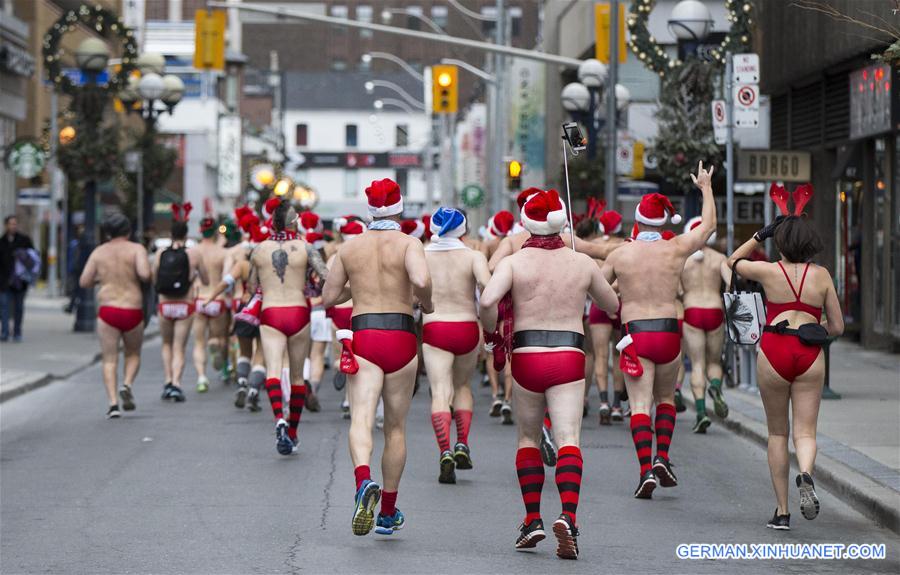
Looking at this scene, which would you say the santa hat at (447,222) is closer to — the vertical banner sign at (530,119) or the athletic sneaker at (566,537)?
the athletic sneaker at (566,537)

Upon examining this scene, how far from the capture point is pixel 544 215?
29.9ft

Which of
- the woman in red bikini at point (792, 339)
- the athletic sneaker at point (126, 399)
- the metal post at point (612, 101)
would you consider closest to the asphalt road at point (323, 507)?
the woman in red bikini at point (792, 339)

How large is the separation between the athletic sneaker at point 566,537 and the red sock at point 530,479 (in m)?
0.24

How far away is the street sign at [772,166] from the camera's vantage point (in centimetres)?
1955

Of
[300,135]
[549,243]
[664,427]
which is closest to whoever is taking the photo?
[549,243]

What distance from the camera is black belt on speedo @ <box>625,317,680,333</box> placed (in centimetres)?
1148

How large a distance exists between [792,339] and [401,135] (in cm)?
11143

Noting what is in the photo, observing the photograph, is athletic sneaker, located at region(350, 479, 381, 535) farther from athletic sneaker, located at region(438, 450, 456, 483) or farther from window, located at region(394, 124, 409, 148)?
window, located at region(394, 124, 409, 148)

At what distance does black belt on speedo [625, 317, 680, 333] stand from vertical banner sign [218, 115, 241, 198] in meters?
78.2

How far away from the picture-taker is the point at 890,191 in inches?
970

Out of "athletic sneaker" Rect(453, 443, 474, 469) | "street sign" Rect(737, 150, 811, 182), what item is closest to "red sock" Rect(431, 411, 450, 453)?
"athletic sneaker" Rect(453, 443, 474, 469)

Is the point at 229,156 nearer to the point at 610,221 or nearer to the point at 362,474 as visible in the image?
the point at 610,221

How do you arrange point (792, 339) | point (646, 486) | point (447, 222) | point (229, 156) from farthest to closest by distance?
point (229, 156)
point (447, 222)
point (646, 486)
point (792, 339)

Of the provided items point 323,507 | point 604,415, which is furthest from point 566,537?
point 604,415
